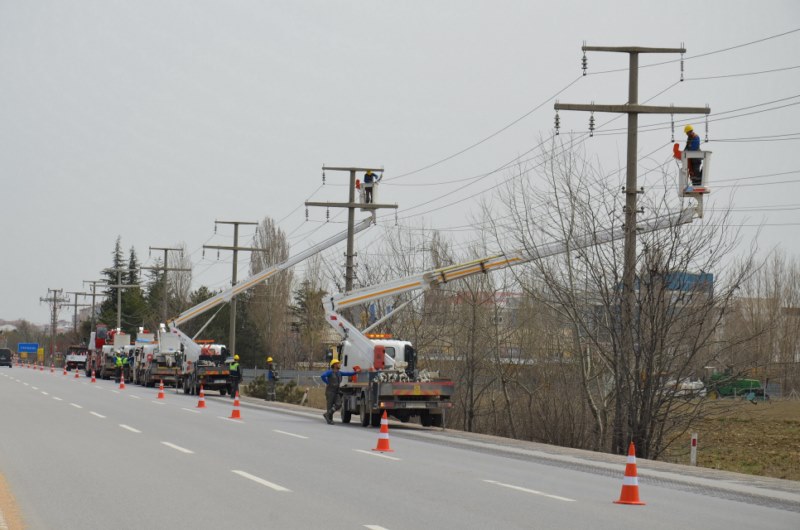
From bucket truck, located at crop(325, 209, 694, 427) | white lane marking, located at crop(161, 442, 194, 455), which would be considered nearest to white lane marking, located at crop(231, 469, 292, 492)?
white lane marking, located at crop(161, 442, 194, 455)

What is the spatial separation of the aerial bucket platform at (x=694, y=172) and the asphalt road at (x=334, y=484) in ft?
21.3

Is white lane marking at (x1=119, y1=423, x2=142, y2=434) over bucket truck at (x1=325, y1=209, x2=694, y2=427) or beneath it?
beneath

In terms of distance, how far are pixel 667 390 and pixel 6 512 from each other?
18112mm

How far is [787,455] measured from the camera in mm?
34750

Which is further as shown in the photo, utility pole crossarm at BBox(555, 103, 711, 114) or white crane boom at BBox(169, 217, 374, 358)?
white crane boom at BBox(169, 217, 374, 358)

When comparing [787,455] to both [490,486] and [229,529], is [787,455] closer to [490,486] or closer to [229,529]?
[490,486]

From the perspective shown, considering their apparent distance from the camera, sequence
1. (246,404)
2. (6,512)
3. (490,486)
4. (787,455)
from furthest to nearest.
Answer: (246,404) < (787,455) < (490,486) < (6,512)

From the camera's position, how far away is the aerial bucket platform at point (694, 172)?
81.0 ft

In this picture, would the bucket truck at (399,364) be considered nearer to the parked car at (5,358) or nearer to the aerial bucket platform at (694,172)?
the aerial bucket platform at (694,172)

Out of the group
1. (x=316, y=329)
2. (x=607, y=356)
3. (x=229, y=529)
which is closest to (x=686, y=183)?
(x=607, y=356)

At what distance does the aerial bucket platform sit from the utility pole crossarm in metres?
1.11

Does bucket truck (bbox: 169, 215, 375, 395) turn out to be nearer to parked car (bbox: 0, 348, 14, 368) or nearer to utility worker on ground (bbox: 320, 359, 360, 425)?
utility worker on ground (bbox: 320, 359, 360, 425)

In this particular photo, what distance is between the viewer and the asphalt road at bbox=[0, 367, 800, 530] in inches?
449

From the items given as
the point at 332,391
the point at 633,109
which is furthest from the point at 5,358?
the point at 633,109
